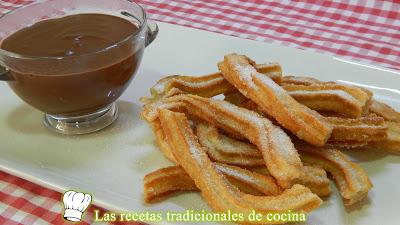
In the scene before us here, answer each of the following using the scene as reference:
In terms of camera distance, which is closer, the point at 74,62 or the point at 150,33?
the point at 74,62

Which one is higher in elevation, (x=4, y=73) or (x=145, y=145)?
(x=4, y=73)

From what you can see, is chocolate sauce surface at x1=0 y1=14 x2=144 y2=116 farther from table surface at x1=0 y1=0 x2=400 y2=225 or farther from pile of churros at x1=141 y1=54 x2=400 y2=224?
table surface at x1=0 y1=0 x2=400 y2=225

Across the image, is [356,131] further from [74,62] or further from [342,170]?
[74,62]

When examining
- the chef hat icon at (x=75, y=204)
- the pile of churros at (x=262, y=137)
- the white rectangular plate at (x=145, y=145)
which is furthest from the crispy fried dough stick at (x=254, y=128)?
the chef hat icon at (x=75, y=204)

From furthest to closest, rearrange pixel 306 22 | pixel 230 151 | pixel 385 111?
pixel 306 22
pixel 385 111
pixel 230 151

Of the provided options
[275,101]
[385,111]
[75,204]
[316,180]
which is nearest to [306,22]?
[385,111]

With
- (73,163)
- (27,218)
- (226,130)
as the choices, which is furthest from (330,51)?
(27,218)
